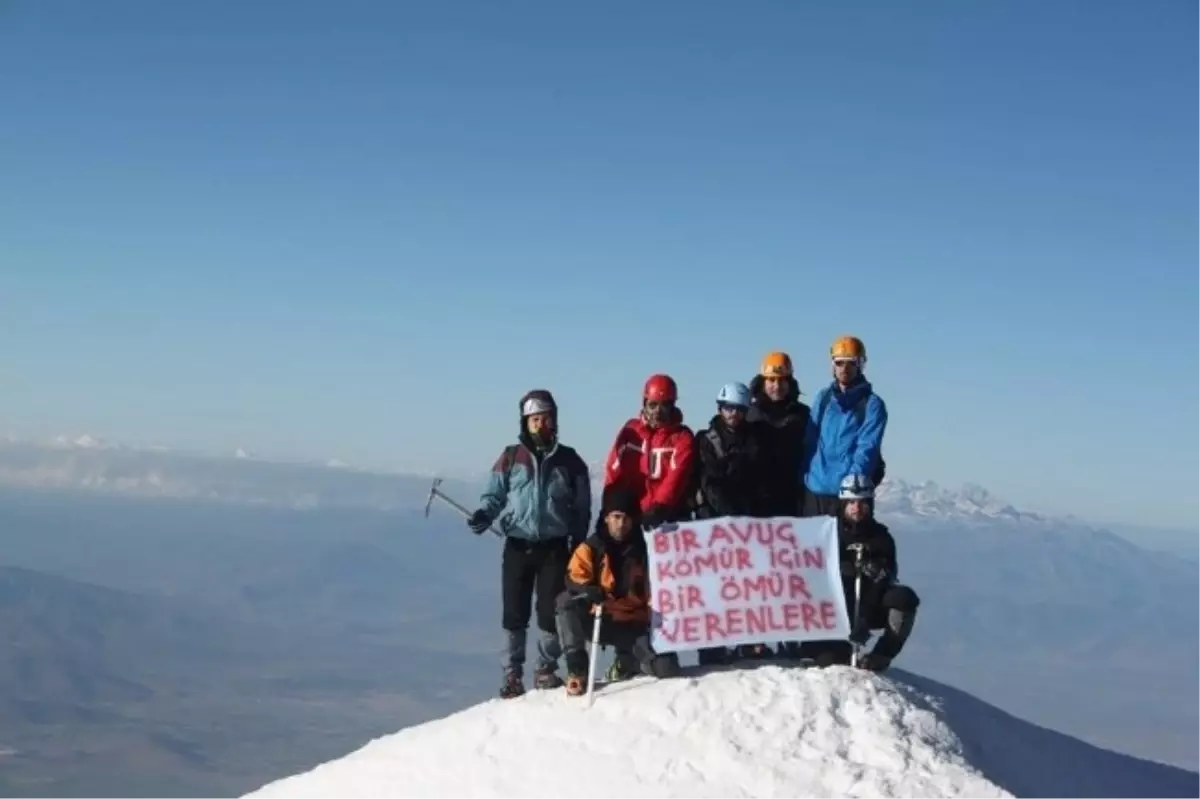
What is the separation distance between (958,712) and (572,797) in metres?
3.81

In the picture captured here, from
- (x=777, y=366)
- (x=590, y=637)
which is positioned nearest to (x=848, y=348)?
Result: (x=777, y=366)

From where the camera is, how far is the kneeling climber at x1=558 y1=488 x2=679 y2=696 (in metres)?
10.1

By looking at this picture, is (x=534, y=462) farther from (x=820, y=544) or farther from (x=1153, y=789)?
(x=1153, y=789)

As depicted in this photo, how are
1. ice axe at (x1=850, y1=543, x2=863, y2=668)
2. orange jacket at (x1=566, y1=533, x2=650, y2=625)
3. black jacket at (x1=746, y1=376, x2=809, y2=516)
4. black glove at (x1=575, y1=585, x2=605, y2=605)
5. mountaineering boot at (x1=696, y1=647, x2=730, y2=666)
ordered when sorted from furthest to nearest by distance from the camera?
black jacket at (x1=746, y1=376, x2=809, y2=516) < mountaineering boot at (x1=696, y1=647, x2=730, y2=666) < ice axe at (x1=850, y1=543, x2=863, y2=668) < orange jacket at (x1=566, y1=533, x2=650, y2=625) < black glove at (x1=575, y1=585, x2=605, y2=605)

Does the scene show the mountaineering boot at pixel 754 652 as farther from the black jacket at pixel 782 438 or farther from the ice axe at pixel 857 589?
the black jacket at pixel 782 438

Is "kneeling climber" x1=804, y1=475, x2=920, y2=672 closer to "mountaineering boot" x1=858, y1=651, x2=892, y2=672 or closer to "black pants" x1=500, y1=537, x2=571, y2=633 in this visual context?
"mountaineering boot" x1=858, y1=651, x2=892, y2=672

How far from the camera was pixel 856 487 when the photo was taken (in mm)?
10172

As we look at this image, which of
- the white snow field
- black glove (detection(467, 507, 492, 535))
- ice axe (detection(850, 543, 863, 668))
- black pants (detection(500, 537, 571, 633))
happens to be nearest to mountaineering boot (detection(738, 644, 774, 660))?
the white snow field

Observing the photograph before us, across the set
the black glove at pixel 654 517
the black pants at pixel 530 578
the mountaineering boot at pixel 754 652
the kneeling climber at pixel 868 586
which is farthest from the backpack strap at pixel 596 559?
the kneeling climber at pixel 868 586

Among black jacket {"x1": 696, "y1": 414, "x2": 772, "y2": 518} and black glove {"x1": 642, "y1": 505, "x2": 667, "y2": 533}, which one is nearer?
black glove {"x1": 642, "y1": 505, "x2": 667, "y2": 533}

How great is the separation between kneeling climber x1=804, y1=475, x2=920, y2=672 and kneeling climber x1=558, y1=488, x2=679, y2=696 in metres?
1.71

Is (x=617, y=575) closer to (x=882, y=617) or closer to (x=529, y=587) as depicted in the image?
(x=529, y=587)

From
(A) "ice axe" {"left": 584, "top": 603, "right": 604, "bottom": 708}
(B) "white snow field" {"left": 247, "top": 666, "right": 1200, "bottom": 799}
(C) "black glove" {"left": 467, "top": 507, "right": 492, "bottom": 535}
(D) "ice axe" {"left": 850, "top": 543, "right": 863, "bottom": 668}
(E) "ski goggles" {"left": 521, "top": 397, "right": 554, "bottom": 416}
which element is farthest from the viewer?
(E) "ski goggles" {"left": 521, "top": 397, "right": 554, "bottom": 416}

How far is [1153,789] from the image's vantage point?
36.0ft
